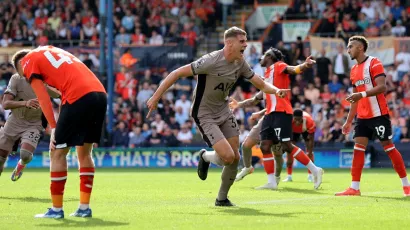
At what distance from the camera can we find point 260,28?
34281 mm

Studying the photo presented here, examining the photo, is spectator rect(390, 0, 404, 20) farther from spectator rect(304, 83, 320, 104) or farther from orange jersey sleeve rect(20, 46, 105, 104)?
orange jersey sleeve rect(20, 46, 105, 104)

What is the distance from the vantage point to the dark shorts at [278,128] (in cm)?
1664

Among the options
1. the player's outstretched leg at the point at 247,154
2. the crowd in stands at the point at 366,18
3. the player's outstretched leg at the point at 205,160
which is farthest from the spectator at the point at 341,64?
the player's outstretched leg at the point at 205,160

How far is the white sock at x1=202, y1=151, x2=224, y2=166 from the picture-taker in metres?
12.3

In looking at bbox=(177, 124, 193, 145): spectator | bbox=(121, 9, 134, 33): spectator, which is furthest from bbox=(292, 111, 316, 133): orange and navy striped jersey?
bbox=(121, 9, 134, 33): spectator

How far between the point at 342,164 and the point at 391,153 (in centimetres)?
1237

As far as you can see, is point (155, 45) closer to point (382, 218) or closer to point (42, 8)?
point (42, 8)

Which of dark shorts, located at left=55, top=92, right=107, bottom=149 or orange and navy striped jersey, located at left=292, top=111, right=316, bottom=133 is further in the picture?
orange and navy striped jersey, located at left=292, top=111, right=316, bottom=133

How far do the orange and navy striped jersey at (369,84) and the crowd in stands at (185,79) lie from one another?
41.2 feet

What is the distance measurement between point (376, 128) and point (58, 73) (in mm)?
5853

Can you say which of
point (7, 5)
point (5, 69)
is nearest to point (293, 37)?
point (5, 69)

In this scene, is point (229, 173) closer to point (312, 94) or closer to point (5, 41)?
point (312, 94)

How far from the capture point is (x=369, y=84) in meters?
14.4

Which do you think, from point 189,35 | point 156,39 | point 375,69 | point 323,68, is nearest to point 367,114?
point 375,69
